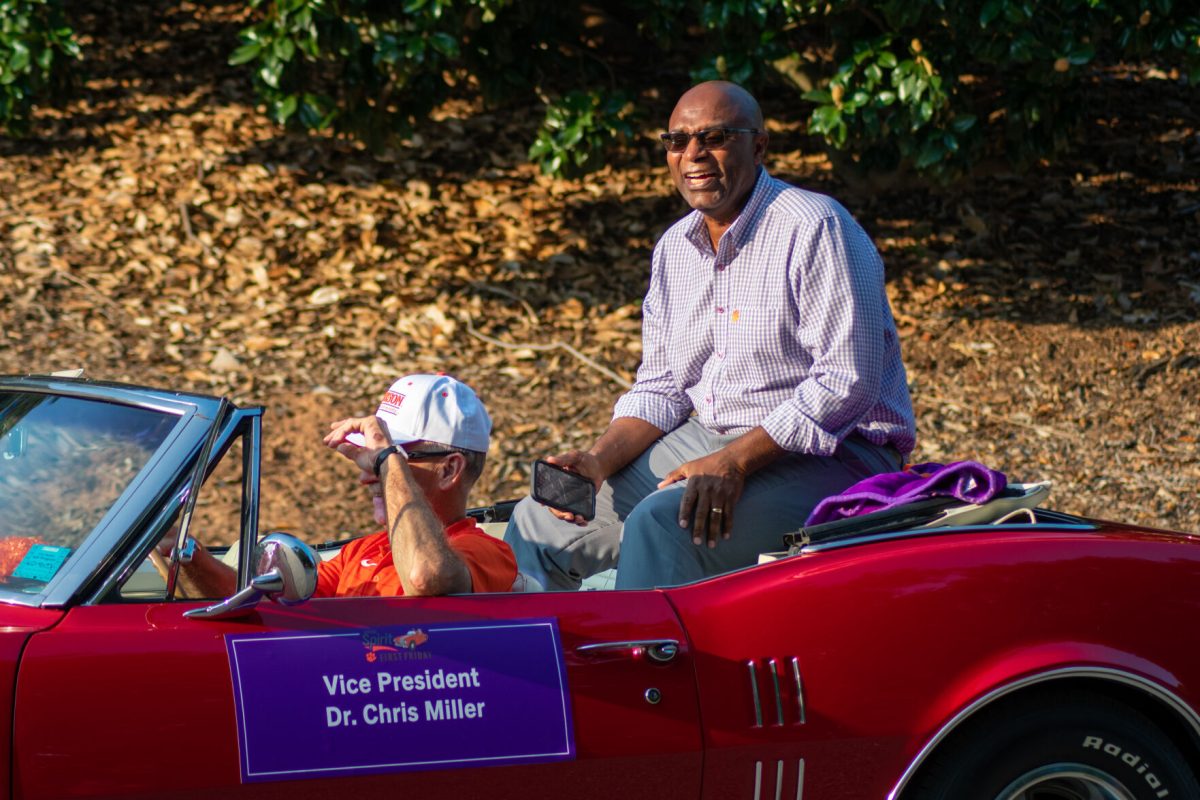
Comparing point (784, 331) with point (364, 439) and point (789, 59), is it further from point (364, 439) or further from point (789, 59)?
point (789, 59)

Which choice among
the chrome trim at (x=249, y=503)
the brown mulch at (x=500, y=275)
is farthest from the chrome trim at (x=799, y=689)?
the brown mulch at (x=500, y=275)

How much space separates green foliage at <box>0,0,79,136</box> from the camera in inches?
294

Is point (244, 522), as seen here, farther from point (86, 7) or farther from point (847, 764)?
point (86, 7)

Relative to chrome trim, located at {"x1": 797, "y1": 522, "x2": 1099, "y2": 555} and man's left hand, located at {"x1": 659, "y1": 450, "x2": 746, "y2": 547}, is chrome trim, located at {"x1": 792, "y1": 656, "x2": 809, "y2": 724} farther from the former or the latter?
man's left hand, located at {"x1": 659, "y1": 450, "x2": 746, "y2": 547}

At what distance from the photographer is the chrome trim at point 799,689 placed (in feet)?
9.59

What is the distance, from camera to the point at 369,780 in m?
2.66

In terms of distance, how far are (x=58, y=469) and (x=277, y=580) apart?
2.14 feet

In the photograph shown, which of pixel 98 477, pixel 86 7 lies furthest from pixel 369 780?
pixel 86 7

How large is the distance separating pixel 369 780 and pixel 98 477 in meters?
0.84

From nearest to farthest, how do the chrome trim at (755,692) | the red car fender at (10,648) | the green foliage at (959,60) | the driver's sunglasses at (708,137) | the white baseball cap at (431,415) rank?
the red car fender at (10,648), the chrome trim at (755,692), the white baseball cap at (431,415), the driver's sunglasses at (708,137), the green foliage at (959,60)

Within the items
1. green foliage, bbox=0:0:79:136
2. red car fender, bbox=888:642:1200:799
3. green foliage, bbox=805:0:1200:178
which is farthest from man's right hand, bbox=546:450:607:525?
green foliage, bbox=0:0:79:136

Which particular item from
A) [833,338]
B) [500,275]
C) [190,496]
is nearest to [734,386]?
[833,338]

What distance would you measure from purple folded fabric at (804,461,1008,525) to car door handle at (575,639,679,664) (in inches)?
23.9

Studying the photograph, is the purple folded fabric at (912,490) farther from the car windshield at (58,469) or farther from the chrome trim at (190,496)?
the car windshield at (58,469)
